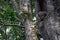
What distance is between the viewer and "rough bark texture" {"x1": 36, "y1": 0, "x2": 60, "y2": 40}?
1262mm

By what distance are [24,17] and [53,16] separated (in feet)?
0.86

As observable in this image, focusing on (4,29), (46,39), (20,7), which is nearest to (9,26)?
(4,29)

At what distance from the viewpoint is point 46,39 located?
1316 mm

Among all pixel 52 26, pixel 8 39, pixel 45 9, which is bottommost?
pixel 8 39

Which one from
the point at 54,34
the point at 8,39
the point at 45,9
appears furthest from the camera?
the point at 8,39

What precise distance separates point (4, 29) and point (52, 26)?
1186 mm

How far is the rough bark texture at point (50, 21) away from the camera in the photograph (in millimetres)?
1262

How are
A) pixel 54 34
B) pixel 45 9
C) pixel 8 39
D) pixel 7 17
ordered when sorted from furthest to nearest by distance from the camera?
pixel 8 39 < pixel 7 17 < pixel 45 9 < pixel 54 34

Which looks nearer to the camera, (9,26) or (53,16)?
(53,16)

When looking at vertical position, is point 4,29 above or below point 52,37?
below

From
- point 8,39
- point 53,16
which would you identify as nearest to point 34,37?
point 53,16

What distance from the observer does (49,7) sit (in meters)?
1.32

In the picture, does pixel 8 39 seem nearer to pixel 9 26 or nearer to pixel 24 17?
pixel 9 26

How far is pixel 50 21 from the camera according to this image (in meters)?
1.30
